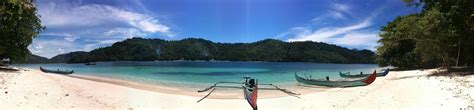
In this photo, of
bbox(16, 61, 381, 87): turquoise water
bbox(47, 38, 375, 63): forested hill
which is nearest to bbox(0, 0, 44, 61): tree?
bbox(16, 61, 381, 87): turquoise water

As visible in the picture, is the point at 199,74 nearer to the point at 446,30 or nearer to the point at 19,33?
the point at 19,33

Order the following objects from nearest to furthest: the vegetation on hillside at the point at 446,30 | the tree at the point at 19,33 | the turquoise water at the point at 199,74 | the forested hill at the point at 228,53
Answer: the vegetation on hillside at the point at 446,30
the tree at the point at 19,33
the turquoise water at the point at 199,74
the forested hill at the point at 228,53

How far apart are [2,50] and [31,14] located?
115 inches

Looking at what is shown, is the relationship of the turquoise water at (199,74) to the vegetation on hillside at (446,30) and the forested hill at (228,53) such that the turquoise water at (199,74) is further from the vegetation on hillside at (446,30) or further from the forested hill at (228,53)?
the forested hill at (228,53)

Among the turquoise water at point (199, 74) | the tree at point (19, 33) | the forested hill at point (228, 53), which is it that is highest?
the forested hill at point (228, 53)

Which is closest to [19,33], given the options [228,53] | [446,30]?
[446,30]

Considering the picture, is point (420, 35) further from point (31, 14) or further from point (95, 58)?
point (95, 58)

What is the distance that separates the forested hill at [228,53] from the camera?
532ft

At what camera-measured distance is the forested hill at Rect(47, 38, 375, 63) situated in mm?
162125

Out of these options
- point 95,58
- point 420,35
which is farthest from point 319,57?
point 420,35

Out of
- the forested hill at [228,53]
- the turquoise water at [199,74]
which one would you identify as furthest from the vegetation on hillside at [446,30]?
the forested hill at [228,53]

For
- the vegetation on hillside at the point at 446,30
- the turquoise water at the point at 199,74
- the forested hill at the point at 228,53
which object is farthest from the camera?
the forested hill at the point at 228,53

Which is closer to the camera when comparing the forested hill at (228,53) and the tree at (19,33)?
the tree at (19,33)

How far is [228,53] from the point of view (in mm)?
192250
